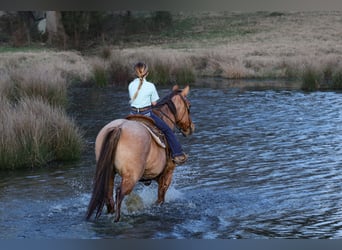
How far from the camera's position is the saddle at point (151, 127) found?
6.44 metres

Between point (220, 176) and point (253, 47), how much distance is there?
3059 centimetres

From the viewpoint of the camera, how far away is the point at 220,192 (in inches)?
312

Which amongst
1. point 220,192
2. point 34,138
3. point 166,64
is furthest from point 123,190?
point 166,64

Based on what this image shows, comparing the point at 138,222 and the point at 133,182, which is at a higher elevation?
the point at 133,182

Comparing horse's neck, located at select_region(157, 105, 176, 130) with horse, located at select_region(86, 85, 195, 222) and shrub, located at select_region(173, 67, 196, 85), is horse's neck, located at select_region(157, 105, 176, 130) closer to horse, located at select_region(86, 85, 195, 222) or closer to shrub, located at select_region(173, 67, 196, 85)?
horse, located at select_region(86, 85, 195, 222)

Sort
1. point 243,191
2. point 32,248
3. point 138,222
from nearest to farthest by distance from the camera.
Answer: point 32,248 < point 138,222 < point 243,191

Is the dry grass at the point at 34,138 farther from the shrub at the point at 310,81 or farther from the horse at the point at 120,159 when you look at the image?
the shrub at the point at 310,81

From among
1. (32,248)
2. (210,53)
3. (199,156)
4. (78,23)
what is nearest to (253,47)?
(210,53)

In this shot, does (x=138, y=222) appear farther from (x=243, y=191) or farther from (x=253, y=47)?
(x=253, y=47)

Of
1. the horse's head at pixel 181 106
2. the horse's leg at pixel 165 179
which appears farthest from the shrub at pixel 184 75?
the horse's leg at pixel 165 179

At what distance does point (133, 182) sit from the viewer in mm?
6105

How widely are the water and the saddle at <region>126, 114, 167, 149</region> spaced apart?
90 cm

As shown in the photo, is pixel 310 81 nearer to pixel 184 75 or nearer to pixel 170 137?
pixel 184 75

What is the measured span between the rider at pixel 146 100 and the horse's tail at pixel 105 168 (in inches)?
29.2
